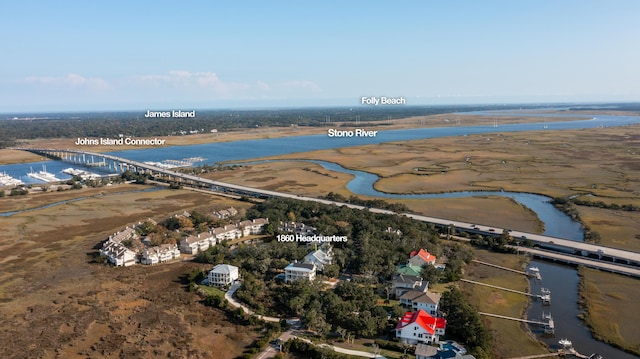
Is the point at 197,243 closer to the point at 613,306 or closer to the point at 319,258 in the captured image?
the point at 319,258

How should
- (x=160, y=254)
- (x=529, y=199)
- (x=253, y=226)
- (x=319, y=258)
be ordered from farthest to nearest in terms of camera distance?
(x=529, y=199), (x=253, y=226), (x=160, y=254), (x=319, y=258)

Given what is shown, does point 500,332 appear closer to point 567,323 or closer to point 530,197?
point 567,323

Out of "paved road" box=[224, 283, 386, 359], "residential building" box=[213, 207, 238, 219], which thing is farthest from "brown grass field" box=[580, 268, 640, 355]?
"residential building" box=[213, 207, 238, 219]

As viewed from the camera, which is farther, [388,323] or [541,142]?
[541,142]

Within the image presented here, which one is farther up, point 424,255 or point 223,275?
point 424,255

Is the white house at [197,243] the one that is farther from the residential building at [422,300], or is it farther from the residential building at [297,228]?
the residential building at [422,300]

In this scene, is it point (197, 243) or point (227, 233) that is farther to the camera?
point (227, 233)

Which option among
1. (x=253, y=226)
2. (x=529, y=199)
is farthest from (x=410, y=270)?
(x=529, y=199)

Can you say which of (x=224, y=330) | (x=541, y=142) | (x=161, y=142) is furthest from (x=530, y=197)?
(x=161, y=142)
